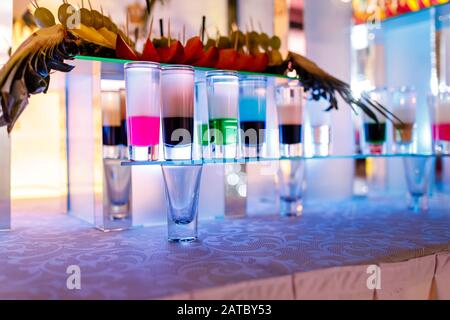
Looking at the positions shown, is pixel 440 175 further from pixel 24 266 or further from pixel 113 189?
pixel 24 266

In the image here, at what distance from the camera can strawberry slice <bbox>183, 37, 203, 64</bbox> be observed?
1.12 metres

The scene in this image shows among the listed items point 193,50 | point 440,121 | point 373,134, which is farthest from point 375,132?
point 193,50

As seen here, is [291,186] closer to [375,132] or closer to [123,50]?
[375,132]

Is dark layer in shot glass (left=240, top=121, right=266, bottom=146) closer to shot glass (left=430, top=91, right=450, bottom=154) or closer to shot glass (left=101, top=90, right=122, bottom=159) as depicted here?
shot glass (left=101, top=90, right=122, bottom=159)

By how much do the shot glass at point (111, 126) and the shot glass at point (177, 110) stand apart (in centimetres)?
27

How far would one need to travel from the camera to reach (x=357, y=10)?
1.94 metres

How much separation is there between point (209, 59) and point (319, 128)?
45cm

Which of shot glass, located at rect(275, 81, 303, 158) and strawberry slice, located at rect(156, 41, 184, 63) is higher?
strawberry slice, located at rect(156, 41, 184, 63)

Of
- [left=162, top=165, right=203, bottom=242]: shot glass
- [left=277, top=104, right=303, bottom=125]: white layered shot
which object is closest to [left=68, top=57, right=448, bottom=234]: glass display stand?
[left=162, top=165, right=203, bottom=242]: shot glass

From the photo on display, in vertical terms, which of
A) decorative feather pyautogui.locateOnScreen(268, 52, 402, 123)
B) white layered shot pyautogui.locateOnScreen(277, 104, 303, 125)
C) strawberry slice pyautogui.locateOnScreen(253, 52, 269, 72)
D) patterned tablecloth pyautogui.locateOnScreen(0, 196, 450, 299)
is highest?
strawberry slice pyautogui.locateOnScreen(253, 52, 269, 72)

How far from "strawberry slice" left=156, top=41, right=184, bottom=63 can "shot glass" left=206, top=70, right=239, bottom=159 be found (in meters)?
0.09

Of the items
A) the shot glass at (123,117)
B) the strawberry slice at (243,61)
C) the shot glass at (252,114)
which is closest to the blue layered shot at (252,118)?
the shot glass at (252,114)

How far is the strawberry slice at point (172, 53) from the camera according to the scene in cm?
110

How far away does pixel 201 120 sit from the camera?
1235mm
